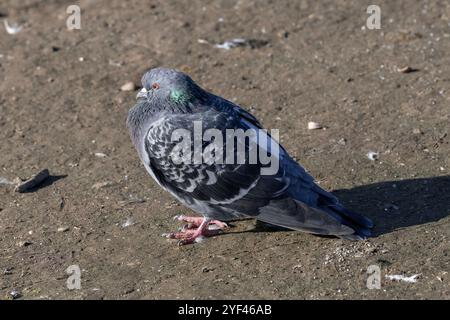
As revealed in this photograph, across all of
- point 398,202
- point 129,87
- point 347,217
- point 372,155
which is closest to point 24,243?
point 347,217

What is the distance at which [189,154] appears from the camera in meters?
6.48

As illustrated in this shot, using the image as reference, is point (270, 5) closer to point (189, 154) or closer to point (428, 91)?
point (428, 91)

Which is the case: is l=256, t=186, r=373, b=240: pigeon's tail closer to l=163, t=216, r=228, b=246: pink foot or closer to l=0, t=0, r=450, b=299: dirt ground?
l=0, t=0, r=450, b=299: dirt ground


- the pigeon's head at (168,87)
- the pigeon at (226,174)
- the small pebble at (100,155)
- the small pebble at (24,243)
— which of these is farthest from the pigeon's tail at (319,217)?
the small pebble at (100,155)

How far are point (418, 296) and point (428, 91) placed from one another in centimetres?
346

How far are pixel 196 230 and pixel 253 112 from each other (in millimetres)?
2270

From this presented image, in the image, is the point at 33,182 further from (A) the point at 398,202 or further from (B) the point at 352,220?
(A) the point at 398,202

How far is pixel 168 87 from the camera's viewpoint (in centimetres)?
679

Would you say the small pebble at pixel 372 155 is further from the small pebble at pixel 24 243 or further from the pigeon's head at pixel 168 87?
the small pebble at pixel 24 243

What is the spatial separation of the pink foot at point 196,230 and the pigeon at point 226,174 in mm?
11

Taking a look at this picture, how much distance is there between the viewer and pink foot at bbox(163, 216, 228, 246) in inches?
264

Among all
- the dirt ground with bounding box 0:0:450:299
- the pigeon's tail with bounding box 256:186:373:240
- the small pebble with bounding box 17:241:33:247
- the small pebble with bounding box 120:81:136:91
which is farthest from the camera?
the small pebble with bounding box 120:81:136:91

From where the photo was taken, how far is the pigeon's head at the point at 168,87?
6.75 m

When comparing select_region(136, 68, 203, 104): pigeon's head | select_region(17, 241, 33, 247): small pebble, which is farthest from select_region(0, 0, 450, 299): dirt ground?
select_region(136, 68, 203, 104): pigeon's head
